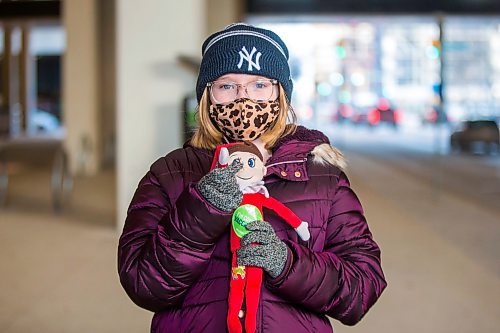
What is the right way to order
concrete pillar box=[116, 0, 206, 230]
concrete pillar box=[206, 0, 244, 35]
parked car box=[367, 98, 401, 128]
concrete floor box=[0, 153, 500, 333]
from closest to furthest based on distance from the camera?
concrete floor box=[0, 153, 500, 333]
concrete pillar box=[116, 0, 206, 230]
concrete pillar box=[206, 0, 244, 35]
parked car box=[367, 98, 401, 128]

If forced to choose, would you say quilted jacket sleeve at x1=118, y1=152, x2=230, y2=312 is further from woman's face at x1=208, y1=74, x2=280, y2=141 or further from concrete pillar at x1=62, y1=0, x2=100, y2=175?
concrete pillar at x1=62, y1=0, x2=100, y2=175

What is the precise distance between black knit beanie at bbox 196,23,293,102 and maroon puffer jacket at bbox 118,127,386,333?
19 cm

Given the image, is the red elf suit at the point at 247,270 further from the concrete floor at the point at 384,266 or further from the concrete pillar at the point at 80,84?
the concrete pillar at the point at 80,84

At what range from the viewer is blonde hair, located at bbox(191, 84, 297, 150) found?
184 centimetres

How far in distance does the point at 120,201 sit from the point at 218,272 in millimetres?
5952

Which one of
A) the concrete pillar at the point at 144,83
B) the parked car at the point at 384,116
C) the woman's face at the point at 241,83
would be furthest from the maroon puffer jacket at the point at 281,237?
the parked car at the point at 384,116

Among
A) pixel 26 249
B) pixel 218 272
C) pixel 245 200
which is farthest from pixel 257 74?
pixel 26 249

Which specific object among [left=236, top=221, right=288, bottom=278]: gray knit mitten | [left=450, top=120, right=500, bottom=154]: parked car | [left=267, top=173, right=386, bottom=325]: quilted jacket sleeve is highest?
[left=236, top=221, right=288, bottom=278]: gray knit mitten

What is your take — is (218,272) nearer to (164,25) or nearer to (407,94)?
(164,25)

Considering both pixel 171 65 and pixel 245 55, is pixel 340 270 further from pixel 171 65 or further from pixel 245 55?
pixel 171 65

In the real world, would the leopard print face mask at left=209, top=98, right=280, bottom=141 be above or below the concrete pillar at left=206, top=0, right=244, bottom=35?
below

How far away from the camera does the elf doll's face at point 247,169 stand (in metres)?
1.54

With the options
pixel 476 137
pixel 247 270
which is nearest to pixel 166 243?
pixel 247 270

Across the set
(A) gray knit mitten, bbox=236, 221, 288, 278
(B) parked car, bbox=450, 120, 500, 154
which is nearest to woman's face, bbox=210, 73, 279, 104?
(A) gray knit mitten, bbox=236, 221, 288, 278
